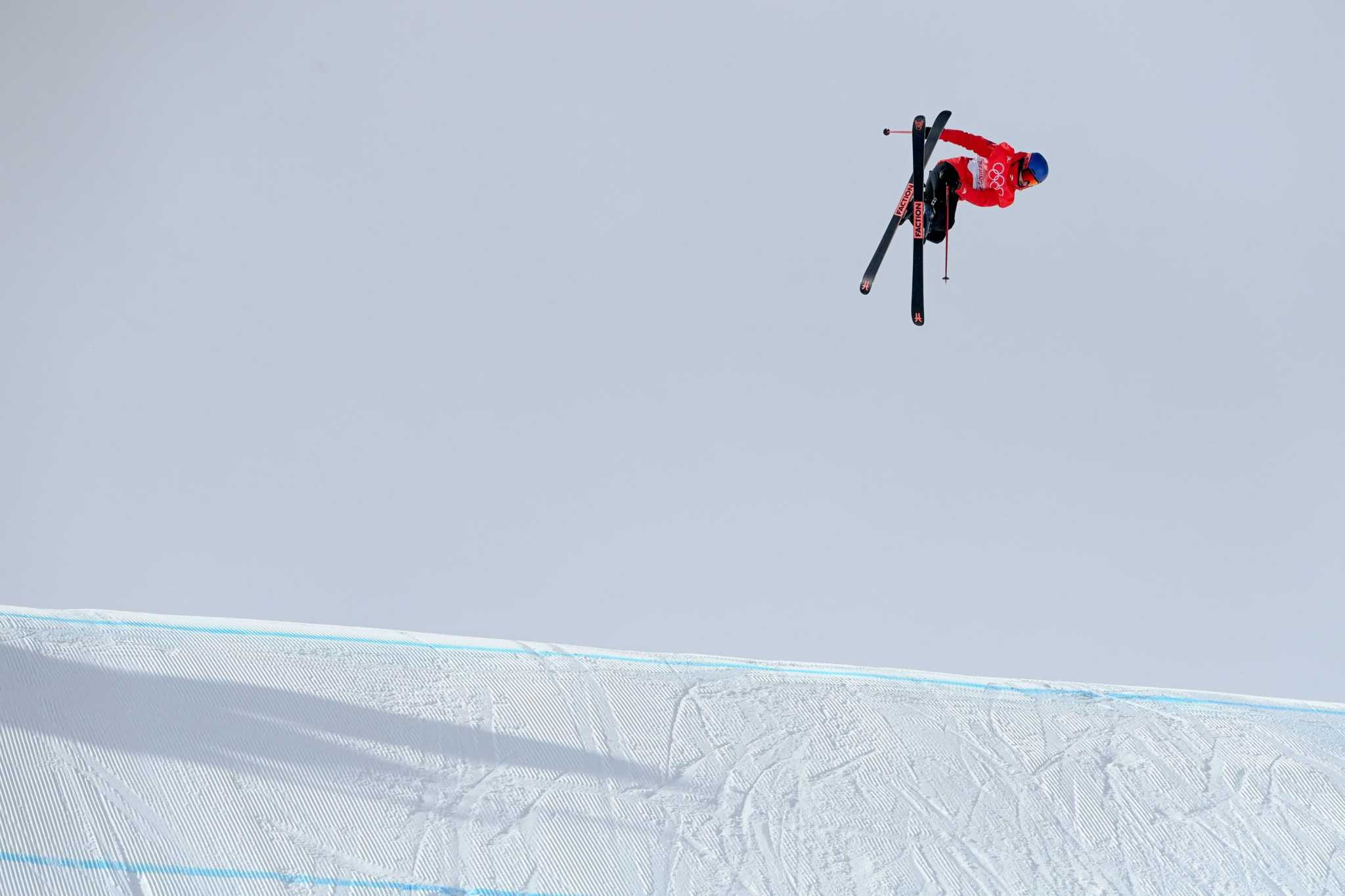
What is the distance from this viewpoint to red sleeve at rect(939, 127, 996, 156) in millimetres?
2533

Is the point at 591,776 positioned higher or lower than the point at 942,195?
lower

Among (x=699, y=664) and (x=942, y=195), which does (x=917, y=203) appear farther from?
(x=699, y=664)

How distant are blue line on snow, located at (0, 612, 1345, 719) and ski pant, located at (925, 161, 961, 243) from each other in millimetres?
1398

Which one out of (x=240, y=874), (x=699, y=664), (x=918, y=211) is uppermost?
(x=918, y=211)

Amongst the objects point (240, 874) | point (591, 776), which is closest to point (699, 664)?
point (591, 776)

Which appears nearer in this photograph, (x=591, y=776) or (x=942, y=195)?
(x=942, y=195)

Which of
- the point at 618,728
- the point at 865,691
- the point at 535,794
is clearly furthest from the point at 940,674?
the point at 535,794

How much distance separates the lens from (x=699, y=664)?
3.41 meters

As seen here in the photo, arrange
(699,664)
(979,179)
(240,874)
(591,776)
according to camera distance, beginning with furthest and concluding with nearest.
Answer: (699,664) → (591,776) → (979,179) → (240,874)

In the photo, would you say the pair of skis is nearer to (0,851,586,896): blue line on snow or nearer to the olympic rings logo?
the olympic rings logo

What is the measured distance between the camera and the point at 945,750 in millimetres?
3186

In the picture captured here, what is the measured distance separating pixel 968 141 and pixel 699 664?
1.55 m

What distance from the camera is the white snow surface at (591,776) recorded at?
2.49m

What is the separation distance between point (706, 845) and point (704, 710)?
535 mm
